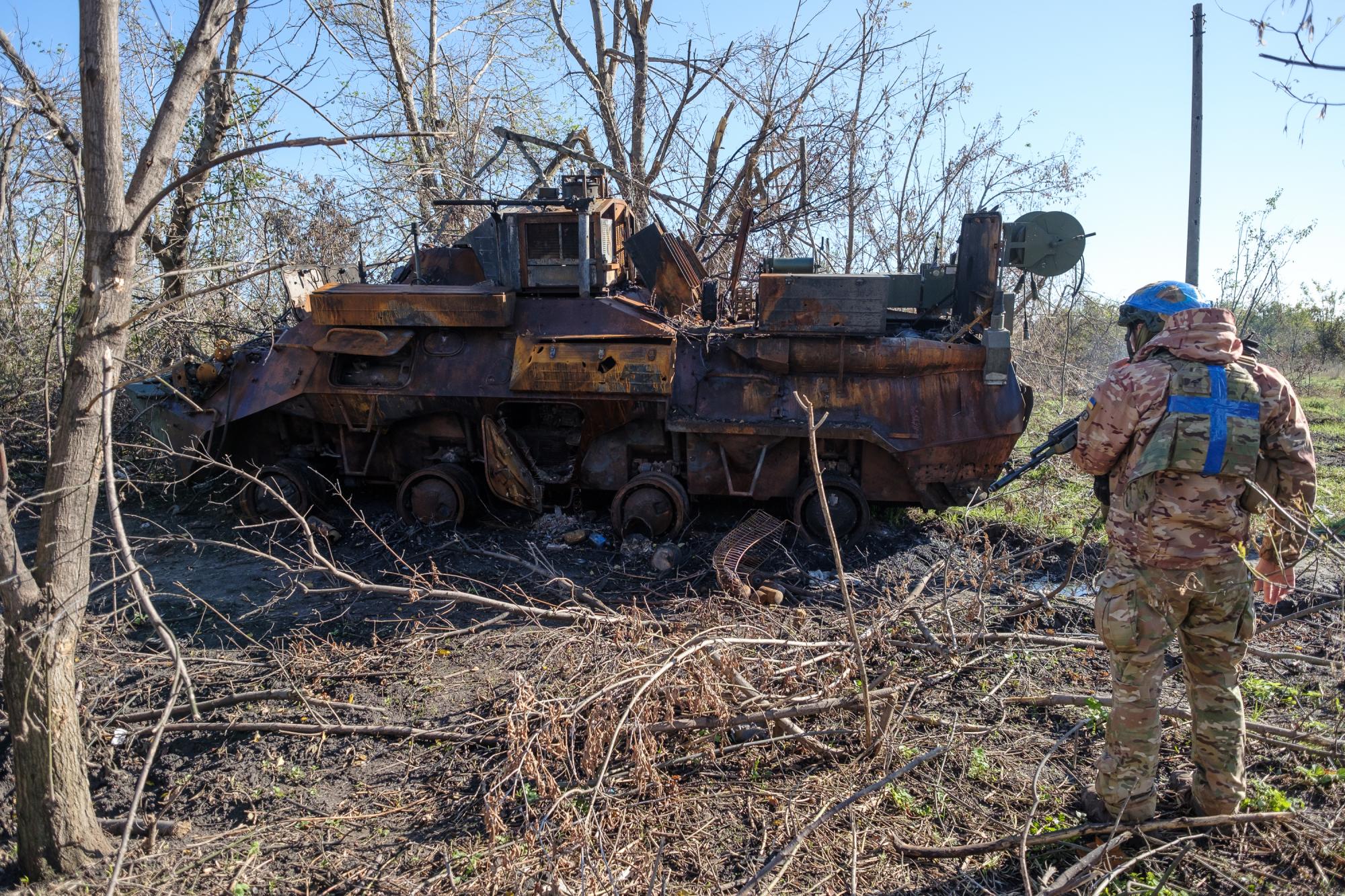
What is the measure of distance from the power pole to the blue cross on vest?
33.6 ft

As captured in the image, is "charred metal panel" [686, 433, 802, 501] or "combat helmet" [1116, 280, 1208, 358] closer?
"combat helmet" [1116, 280, 1208, 358]

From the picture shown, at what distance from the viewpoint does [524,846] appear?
3.53 metres

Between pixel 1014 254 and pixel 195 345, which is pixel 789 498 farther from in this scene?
pixel 195 345

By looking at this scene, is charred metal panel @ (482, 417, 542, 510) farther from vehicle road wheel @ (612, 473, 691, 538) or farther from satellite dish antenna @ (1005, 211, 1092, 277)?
satellite dish antenna @ (1005, 211, 1092, 277)

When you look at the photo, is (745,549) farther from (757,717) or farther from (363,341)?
(363,341)

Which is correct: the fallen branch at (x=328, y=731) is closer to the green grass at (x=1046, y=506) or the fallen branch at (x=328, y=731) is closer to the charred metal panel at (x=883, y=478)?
the charred metal panel at (x=883, y=478)

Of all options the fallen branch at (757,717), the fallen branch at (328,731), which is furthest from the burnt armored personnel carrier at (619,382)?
the fallen branch at (328,731)

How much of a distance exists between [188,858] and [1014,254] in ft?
25.7

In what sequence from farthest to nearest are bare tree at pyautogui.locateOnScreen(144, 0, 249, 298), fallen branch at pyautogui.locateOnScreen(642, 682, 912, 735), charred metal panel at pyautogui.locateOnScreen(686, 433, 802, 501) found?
bare tree at pyautogui.locateOnScreen(144, 0, 249, 298) < charred metal panel at pyautogui.locateOnScreen(686, 433, 802, 501) < fallen branch at pyautogui.locateOnScreen(642, 682, 912, 735)

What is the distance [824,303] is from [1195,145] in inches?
353

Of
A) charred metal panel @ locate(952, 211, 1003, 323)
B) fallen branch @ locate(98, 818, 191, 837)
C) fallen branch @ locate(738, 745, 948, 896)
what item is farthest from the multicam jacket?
fallen branch @ locate(98, 818, 191, 837)

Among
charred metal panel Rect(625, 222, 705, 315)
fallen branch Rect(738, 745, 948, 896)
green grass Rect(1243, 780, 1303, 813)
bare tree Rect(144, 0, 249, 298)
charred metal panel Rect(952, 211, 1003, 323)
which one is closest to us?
fallen branch Rect(738, 745, 948, 896)

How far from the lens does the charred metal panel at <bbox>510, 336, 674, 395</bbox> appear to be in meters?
7.27

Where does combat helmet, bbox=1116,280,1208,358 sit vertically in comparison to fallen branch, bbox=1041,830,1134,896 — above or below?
above
